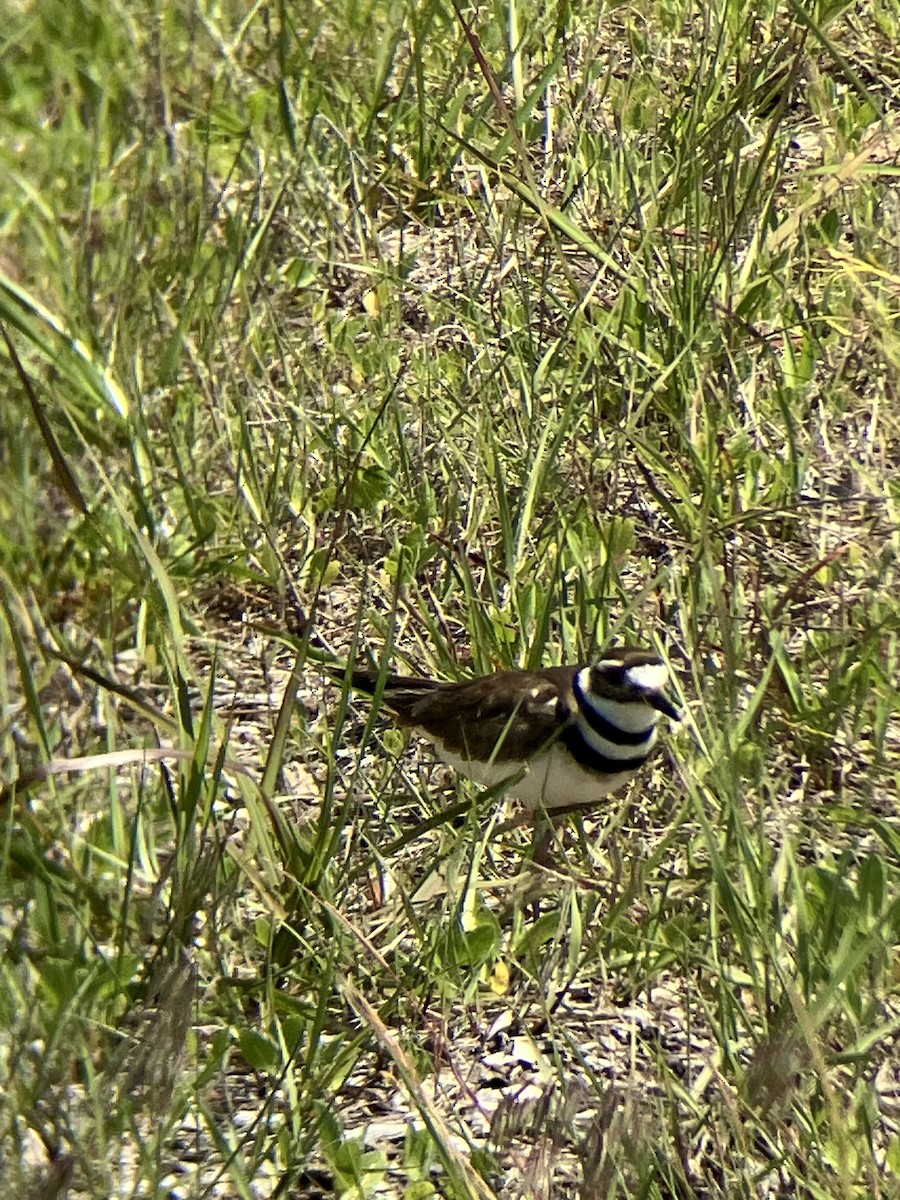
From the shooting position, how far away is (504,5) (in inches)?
213

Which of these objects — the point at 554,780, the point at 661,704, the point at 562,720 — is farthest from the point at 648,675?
the point at 554,780

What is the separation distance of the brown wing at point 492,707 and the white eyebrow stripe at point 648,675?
16 cm

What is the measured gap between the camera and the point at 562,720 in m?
3.40

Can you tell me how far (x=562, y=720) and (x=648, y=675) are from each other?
198mm

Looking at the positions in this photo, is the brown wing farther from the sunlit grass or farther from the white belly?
the sunlit grass

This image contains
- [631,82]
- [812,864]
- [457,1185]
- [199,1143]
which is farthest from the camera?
[631,82]

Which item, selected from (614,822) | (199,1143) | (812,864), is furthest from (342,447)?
(199,1143)

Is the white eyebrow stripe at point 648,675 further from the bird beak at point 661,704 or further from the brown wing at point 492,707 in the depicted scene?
the brown wing at point 492,707

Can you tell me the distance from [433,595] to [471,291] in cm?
103

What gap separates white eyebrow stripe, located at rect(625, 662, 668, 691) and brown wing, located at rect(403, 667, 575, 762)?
0.16 m

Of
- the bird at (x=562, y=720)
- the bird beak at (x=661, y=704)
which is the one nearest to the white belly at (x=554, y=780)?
the bird at (x=562, y=720)

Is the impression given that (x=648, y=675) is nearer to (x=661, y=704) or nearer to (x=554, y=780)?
(x=661, y=704)

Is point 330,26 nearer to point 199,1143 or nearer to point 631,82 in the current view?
point 631,82

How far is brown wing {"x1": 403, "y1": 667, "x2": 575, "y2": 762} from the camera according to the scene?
3.41m
